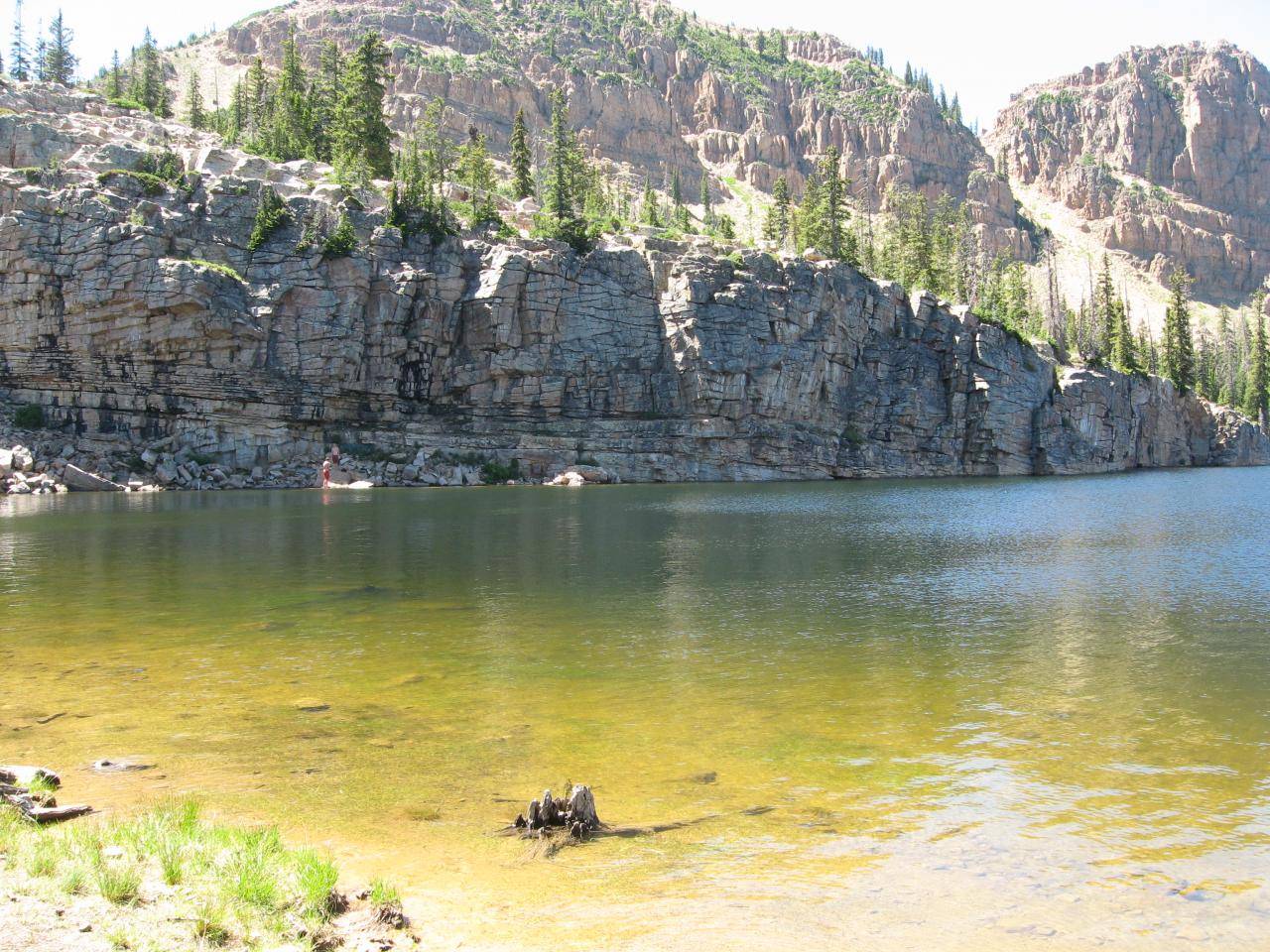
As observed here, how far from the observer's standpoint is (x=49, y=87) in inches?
4011

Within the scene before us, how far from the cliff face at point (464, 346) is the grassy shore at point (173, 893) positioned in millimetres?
83735

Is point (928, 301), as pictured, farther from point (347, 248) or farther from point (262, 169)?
point (262, 169)

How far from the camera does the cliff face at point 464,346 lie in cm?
8200

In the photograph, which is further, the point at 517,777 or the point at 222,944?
the point at 517,777

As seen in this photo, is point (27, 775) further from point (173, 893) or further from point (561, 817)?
point (561, 817)

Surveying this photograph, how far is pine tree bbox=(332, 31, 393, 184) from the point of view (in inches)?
4309

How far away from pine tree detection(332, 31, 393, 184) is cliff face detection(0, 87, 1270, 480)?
57.7 feet

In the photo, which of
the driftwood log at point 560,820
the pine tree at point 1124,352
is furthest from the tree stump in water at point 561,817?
the pine tree at point 1124,352

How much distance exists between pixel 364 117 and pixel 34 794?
11419cm

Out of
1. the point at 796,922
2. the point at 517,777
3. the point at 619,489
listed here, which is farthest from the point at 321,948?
the point at 619,489

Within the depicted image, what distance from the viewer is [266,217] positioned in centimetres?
8862

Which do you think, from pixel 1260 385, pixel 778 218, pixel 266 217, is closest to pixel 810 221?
pixel 778 218

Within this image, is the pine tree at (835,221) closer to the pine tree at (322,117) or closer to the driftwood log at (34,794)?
the pine tree at (322,117)

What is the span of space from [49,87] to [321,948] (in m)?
124
